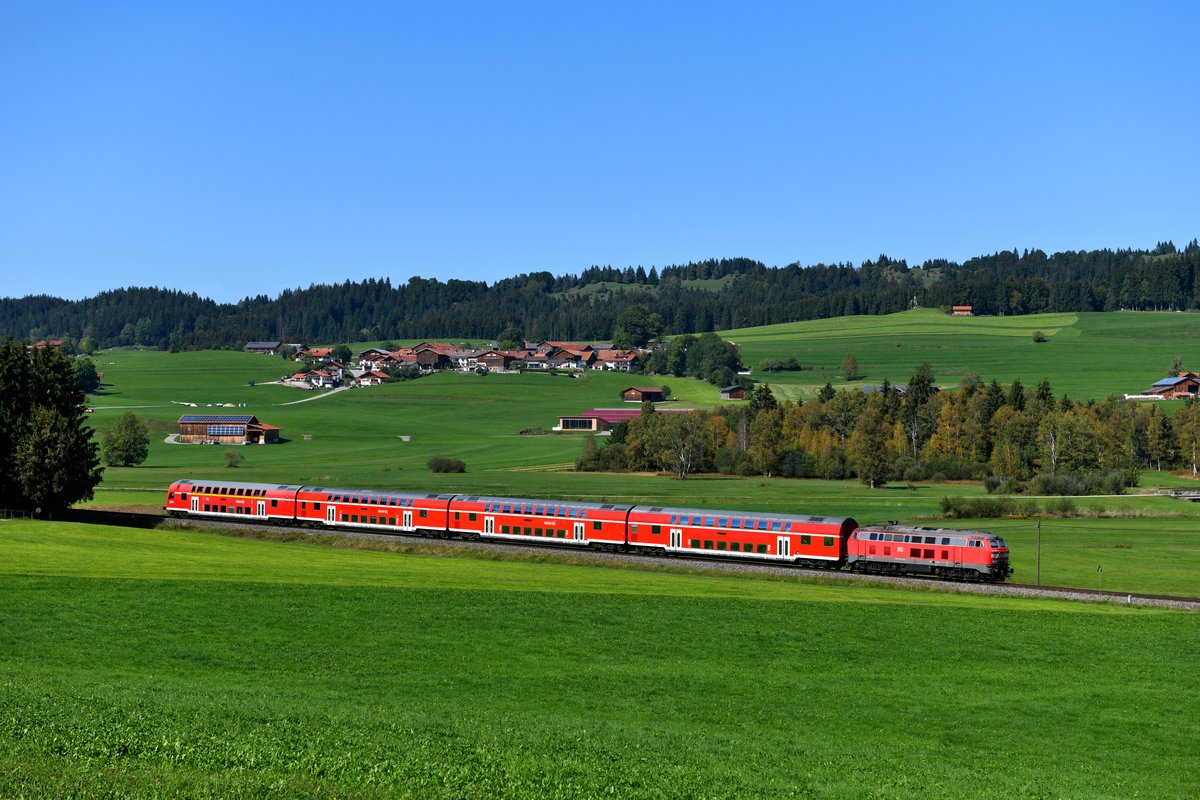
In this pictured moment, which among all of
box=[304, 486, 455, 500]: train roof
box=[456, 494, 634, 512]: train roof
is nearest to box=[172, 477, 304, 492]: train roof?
box=[304, 486, 455, 500]: train roof

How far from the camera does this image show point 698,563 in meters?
71.1

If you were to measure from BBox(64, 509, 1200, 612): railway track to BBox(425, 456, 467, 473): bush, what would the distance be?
56681 mm

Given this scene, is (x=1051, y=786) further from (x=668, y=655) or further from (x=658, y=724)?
(x=668, y=655)

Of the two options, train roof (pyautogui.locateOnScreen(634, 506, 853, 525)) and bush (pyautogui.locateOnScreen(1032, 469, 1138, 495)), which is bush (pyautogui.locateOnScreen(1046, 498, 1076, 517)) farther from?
train roof (pyautogui.locateOnScreen(634, 506, 853, 525))

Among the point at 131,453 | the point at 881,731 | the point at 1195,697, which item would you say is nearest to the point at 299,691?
the point at 881,731

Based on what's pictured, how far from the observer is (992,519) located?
10806 cm

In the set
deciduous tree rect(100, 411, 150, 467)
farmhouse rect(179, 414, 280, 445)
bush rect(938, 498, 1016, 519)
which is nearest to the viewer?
bush rect(938, 498, 1016, 519)

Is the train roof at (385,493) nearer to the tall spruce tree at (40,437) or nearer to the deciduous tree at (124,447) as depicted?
the tall spruce tree at (40,437)

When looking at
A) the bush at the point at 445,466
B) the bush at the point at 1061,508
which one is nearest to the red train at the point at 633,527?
the bush at the point at 1061,508

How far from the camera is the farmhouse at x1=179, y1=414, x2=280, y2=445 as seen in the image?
190625 millimetres

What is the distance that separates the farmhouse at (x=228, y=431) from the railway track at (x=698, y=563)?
96.2 meters

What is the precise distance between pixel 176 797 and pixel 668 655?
23.7m

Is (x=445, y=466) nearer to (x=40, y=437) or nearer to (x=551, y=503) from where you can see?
(x=40, y=437)

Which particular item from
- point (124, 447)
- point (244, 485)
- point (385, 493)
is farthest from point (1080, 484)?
point (124, 447)
